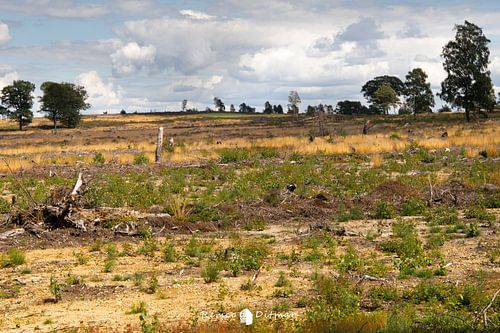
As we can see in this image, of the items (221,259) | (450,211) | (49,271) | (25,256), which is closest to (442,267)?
(221,259)

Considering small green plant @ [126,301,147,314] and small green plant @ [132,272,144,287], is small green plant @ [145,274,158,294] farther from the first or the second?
small green plant @ [126,301,147,314]

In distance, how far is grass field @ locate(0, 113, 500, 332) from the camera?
788cm

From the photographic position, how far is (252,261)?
1070 centimetres

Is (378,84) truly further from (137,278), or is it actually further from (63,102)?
(137,278)

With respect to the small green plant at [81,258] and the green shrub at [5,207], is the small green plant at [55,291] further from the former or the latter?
the green shrub at [5,207]

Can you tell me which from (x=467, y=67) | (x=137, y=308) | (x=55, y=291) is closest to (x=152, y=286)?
(x=137, y=308)

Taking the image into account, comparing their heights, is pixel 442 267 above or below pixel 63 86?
below

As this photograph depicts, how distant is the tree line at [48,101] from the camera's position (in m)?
84.4

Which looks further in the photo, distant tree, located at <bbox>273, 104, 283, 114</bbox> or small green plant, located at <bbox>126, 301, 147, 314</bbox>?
distant tree, located at <bbox>273, 104, 283, 114</bbox>

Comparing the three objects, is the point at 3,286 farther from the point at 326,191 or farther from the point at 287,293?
the point at 326,191

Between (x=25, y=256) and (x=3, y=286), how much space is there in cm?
211

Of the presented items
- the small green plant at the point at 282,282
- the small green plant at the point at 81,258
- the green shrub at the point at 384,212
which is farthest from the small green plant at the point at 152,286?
the green shrub at the point at 384,212

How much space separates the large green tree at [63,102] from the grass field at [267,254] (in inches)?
2525

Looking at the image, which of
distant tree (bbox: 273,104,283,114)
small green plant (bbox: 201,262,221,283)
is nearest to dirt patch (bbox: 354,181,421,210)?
small green plant (bbox: 201,262,221,283)
